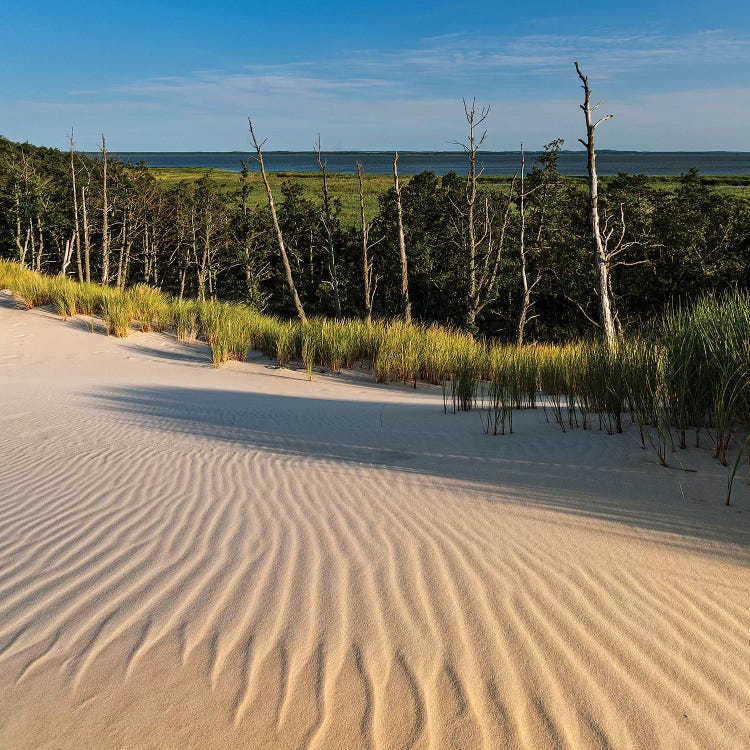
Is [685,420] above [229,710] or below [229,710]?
above

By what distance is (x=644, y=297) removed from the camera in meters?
19.5

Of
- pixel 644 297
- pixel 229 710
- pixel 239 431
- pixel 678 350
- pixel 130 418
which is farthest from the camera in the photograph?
pixel 644 297

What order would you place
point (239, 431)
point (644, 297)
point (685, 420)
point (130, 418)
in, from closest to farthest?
point (685, 420) < point (239, 431) < point (130, 418) < point (644, 297)

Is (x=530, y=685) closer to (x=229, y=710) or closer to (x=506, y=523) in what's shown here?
(x=229, y=710)

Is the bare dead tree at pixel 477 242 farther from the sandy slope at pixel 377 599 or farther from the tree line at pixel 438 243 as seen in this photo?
the sandy slope at pixel 377 599

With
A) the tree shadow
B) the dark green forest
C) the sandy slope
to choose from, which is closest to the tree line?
the dark green forest

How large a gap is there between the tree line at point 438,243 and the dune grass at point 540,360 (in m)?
3.16

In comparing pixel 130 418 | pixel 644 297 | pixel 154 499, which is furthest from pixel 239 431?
pixel 644 297

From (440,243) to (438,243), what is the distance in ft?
0.35

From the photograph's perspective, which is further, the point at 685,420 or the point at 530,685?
the point at 685,420

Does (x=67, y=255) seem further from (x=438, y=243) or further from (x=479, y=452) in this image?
(x=479, y=452)

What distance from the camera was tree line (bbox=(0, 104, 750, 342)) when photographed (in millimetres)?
18203

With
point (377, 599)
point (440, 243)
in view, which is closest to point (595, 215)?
point (377, 599)

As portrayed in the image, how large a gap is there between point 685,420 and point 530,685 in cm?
277
